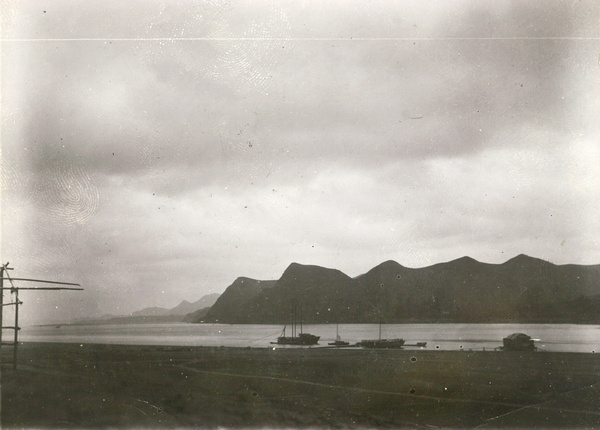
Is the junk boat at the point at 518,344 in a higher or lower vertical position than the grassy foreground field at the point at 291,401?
lower

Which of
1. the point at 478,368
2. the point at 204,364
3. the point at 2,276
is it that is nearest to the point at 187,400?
the point at 2,276

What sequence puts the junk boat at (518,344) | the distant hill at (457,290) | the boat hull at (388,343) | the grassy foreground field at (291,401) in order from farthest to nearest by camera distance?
1. the boat hull at (388,343)
2. the junk boat at (518,344)
3. the distant hill at (457,290)
4. the grassy foreground field at (291,401)

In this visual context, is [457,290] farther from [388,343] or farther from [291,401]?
[291,401]

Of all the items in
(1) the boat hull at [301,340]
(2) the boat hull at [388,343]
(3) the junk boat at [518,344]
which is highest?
(3) the junk boat at [518,344]

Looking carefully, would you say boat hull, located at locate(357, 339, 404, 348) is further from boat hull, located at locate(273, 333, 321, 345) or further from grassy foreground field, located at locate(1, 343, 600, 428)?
grassy foreground field, located at locate(1, 343, 600, 428)

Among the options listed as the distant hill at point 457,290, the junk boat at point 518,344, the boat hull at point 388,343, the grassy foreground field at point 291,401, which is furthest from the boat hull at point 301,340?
the grassy foreground field at point 291,401

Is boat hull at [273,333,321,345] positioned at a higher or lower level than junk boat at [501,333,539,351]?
lower

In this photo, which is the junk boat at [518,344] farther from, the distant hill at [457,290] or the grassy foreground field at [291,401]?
the grassy foreground field at [291,401]

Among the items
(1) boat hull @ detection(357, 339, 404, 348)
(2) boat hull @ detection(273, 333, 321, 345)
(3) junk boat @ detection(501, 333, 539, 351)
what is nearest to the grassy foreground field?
(3) junk boat @ detection(501, 333, 539, 351)

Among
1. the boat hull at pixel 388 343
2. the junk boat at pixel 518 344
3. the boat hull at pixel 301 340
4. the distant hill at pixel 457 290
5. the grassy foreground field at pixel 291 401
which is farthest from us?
the boat hull at pixel 301 340

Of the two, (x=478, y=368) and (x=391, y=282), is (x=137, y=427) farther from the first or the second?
(x=478, y=368)

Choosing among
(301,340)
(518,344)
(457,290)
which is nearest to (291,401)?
(457,290)

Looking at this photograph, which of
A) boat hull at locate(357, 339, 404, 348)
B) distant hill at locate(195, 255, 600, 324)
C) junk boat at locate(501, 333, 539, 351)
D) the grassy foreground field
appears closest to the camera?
the grassy foreground field
